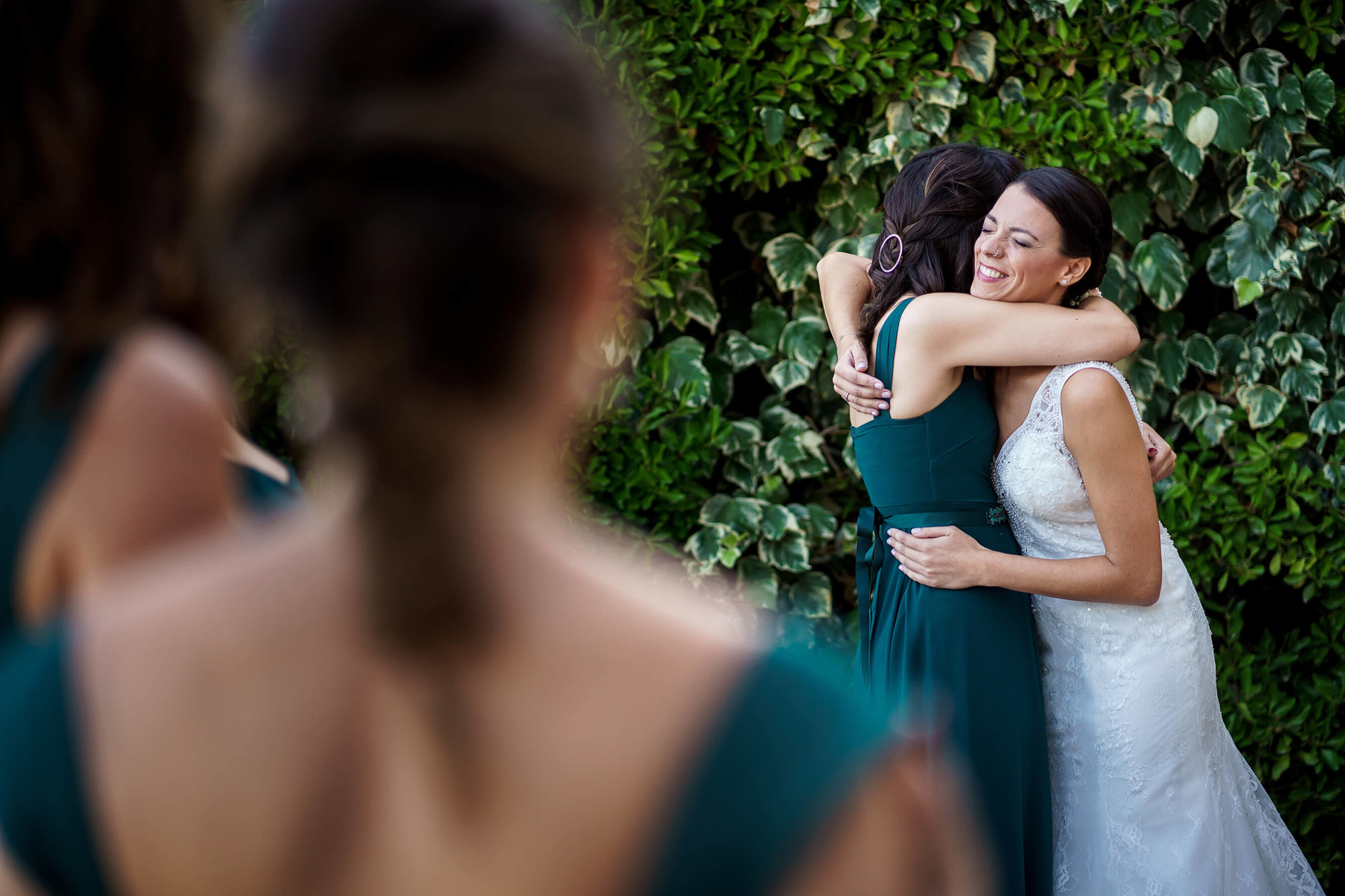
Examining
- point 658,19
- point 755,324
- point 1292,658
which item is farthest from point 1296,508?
point 658,19

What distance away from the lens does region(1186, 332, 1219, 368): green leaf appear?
3.03 metres

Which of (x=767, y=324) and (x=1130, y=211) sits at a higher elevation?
(x=1130, y=211)

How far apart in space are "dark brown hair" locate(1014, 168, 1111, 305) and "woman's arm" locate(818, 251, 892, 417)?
1.55ft

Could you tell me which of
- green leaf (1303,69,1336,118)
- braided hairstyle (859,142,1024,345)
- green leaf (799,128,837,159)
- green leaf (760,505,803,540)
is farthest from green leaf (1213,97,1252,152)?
green leaf (760,505,803,540)

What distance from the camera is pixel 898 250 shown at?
2.30 metres

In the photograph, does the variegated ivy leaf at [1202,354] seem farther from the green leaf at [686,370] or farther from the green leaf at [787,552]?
the green leaf at [686,370]

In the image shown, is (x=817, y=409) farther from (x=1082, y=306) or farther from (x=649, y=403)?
(x=1082, y=306)

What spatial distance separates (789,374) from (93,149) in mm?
2203

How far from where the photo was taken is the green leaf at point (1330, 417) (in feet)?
9.84

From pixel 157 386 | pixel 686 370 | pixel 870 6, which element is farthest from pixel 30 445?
pixel 870 6

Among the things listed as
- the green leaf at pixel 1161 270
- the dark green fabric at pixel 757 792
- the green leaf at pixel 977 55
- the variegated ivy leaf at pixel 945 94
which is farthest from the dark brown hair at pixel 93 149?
the green leaf at pixel 1161 270

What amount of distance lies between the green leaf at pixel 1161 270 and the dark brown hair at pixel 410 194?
9.52 ft

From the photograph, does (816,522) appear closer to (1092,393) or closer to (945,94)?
(1092,393)

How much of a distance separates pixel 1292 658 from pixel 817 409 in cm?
164
